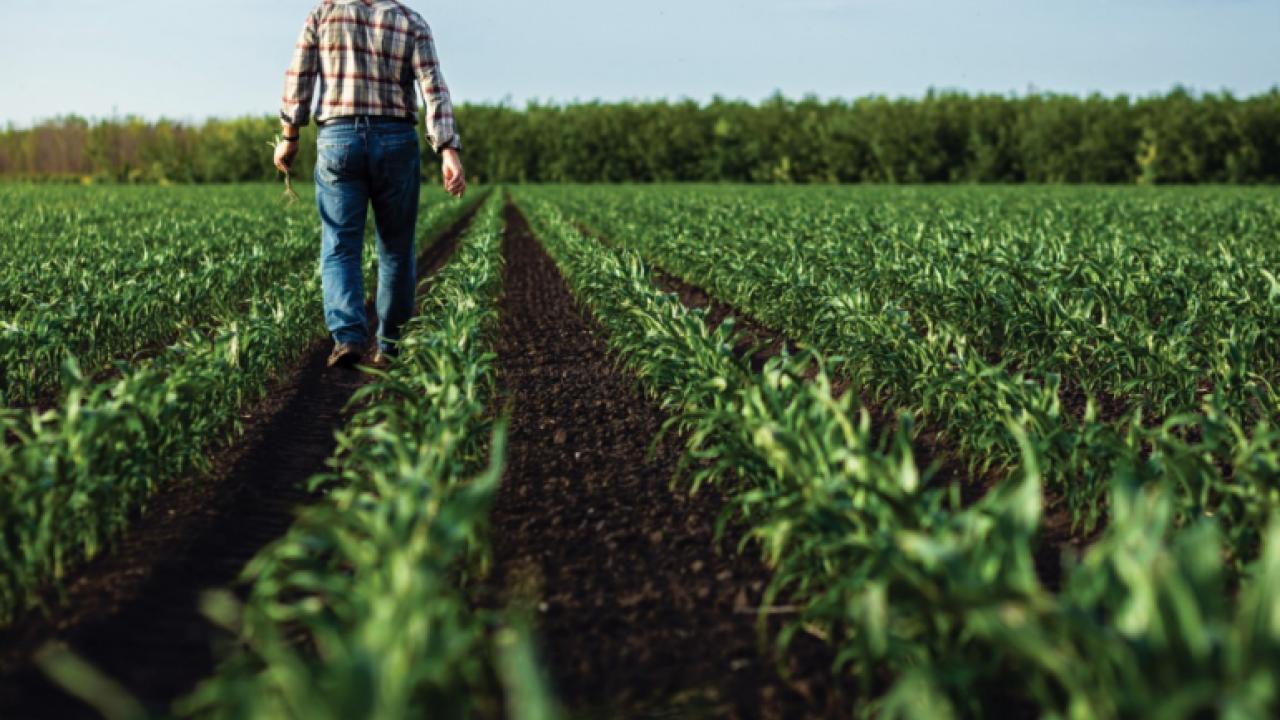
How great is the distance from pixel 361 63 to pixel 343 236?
1041 mm

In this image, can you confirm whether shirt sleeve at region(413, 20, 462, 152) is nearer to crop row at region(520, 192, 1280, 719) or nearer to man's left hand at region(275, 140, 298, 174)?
man's left hand at region(275, 140, 298, 174)

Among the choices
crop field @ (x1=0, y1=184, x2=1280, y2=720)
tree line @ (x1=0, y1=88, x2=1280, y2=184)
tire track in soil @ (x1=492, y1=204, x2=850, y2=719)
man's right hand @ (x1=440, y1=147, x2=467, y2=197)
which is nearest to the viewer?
crop field @ (x1=0, y1=184, x2=1280, y2=720)

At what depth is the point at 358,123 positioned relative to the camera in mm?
6113

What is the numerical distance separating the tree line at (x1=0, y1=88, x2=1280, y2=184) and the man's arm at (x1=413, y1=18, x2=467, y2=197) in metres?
53.0

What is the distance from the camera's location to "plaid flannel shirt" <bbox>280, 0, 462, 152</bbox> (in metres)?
6.05

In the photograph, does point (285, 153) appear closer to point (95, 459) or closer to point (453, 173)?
point (453, 173)

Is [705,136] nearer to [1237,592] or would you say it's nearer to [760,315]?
[760,315]

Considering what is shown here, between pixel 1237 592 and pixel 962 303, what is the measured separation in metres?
5.16

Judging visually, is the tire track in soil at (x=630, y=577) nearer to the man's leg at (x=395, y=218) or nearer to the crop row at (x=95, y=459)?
the man's leg at (x=395, y=218)

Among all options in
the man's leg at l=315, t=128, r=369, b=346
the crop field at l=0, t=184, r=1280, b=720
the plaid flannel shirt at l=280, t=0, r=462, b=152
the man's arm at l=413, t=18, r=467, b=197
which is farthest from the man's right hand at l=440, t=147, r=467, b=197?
the crop field at l=0, t=184, r=1280, b=720

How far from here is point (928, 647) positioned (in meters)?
2.33

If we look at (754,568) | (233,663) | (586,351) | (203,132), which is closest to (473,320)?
(754,568)

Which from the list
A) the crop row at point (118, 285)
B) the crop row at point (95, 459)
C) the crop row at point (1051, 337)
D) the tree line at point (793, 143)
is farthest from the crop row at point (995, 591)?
the tree line at point (793, 143)

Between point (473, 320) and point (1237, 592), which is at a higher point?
point (473, 320)
